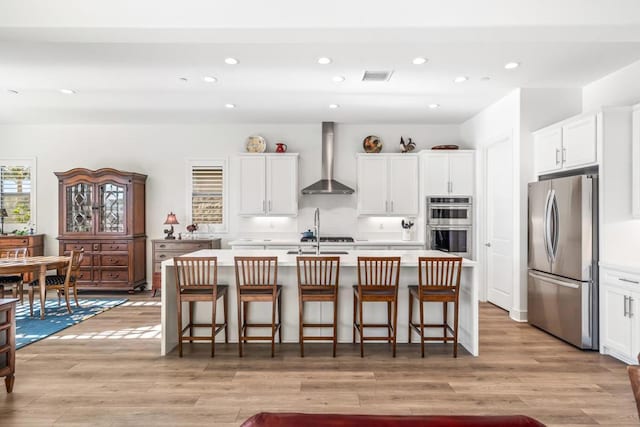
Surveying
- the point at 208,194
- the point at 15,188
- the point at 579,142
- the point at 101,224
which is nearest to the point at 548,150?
the point at 579,142

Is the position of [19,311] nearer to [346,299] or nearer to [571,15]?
[346,299]

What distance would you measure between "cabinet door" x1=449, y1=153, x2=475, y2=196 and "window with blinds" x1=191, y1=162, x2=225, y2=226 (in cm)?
384

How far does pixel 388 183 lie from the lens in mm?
6859

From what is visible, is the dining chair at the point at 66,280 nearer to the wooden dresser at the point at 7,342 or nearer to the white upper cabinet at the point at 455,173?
the wooden dresser at the point at 7,342

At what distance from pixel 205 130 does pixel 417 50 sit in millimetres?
4445

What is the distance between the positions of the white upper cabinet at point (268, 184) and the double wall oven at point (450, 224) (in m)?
2.24

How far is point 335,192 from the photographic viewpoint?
6734 mm

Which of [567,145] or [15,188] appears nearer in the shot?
[567,145]

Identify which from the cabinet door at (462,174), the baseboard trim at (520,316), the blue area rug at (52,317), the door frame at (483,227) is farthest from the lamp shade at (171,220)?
the baseboard trim at (520,316)

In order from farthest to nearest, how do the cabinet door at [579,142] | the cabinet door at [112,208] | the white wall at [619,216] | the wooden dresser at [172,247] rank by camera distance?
the cabinet door at [112,208], the wooden dresser at [172,247], the cabinet door at [579,142], the white wall at [619,216]

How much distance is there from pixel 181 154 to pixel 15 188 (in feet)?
9.75

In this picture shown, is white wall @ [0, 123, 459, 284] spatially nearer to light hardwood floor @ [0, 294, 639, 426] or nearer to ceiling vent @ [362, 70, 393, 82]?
ceiling vent @ [362, 70, 393, 82]

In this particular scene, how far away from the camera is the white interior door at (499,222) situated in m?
5.45

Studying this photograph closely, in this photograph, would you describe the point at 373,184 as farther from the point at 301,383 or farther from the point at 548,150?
the point at 301,383
